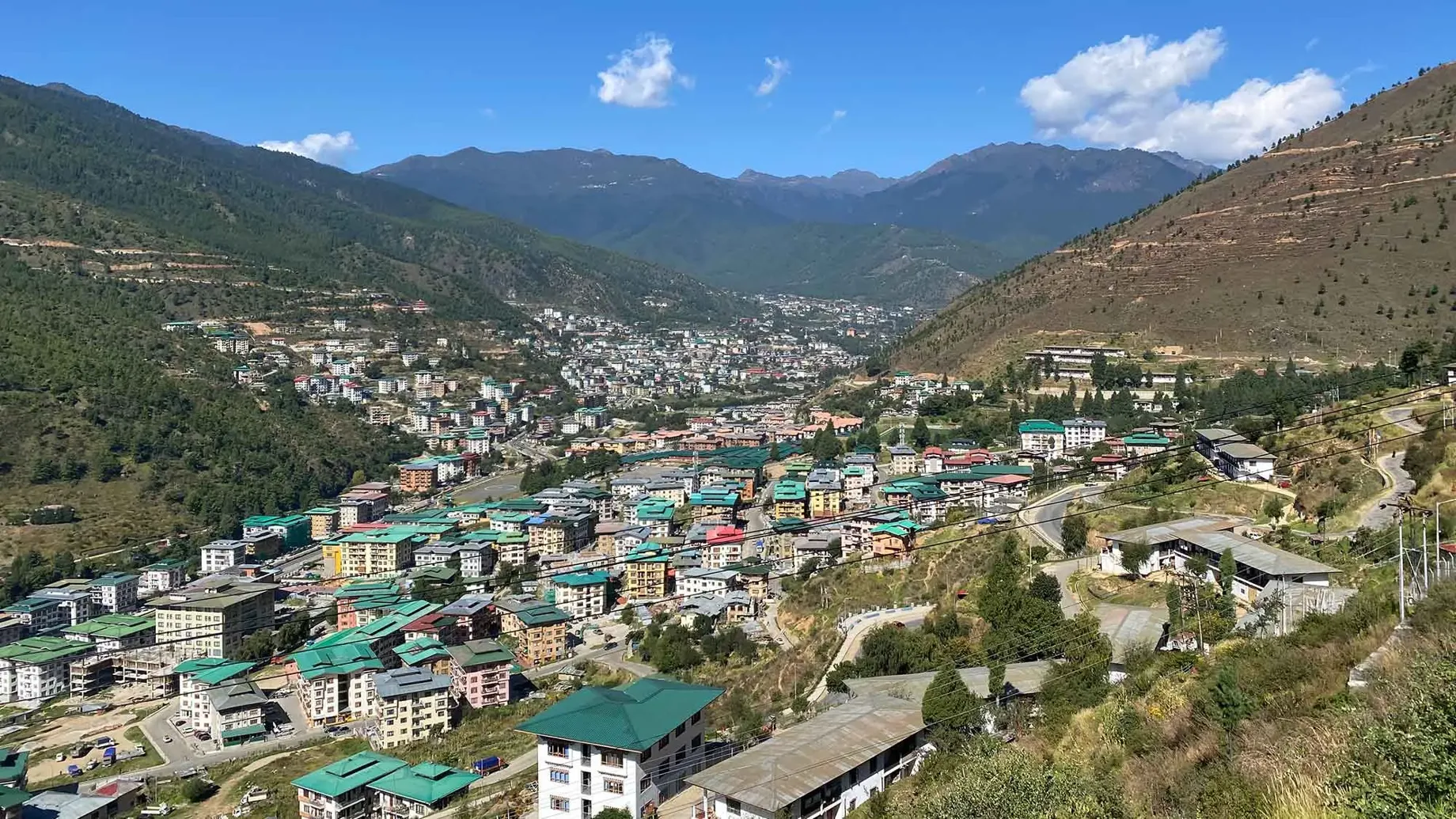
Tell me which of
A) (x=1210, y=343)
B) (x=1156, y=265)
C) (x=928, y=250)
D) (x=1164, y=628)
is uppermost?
(x=928, y=250)

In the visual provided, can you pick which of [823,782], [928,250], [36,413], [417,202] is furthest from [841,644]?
[928,250]

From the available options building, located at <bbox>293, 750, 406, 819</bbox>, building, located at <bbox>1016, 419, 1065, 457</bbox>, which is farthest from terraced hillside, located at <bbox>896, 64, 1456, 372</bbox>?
building, located at <bbox>293, 750, 406, 819</bbox>

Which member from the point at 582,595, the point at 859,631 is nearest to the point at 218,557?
the point at 582,595

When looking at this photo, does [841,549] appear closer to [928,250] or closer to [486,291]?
[486,291]

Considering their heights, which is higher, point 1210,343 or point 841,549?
point 1210,343

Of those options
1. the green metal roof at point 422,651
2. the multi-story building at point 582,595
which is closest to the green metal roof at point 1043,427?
the multi-story building at point 582,595

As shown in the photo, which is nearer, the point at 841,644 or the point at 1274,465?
the point at 841,644
